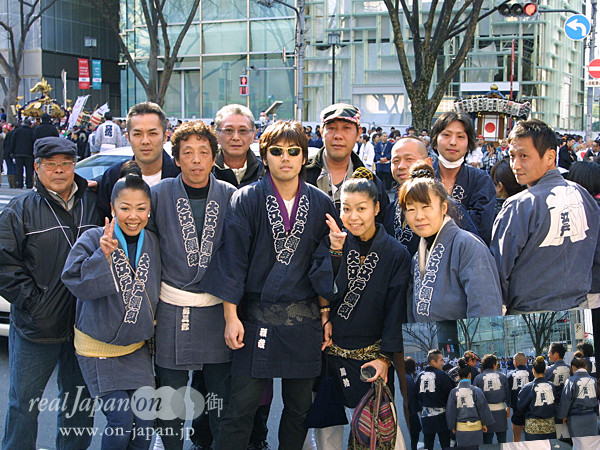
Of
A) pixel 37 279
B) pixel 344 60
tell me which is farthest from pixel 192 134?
pixel 344 60

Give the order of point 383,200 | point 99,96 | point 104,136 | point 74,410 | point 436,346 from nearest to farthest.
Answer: point 436,346, point 74,410, point 383,200, point 104,136, point 99,96

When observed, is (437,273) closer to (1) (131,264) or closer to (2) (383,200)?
(2) (383,200)

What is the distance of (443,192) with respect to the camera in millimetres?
3221

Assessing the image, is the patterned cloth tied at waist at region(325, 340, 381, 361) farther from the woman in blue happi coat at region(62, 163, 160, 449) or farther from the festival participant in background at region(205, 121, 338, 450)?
the woman in blue happi coat at region(62, 163, 160, 449)

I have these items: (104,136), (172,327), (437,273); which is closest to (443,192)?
(437,273)

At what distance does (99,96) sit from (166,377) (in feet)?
129

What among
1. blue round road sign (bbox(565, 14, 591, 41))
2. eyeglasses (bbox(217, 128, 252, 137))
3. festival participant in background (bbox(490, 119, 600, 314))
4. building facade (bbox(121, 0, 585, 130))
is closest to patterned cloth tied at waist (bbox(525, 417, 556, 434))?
festival participant in background (bbox(490, 119, 600, 314))

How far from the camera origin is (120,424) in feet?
10.6

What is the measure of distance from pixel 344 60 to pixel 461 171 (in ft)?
86.3

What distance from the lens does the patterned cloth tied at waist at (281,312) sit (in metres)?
3.29

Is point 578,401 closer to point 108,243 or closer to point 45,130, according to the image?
point 108,243

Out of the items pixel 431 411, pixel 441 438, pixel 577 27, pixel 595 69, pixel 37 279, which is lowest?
pixel 441 438

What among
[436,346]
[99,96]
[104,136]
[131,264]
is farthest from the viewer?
[99,96]

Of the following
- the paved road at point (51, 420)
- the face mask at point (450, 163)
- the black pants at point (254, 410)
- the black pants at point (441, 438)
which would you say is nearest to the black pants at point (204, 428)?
the paved road at point (51, 420)
